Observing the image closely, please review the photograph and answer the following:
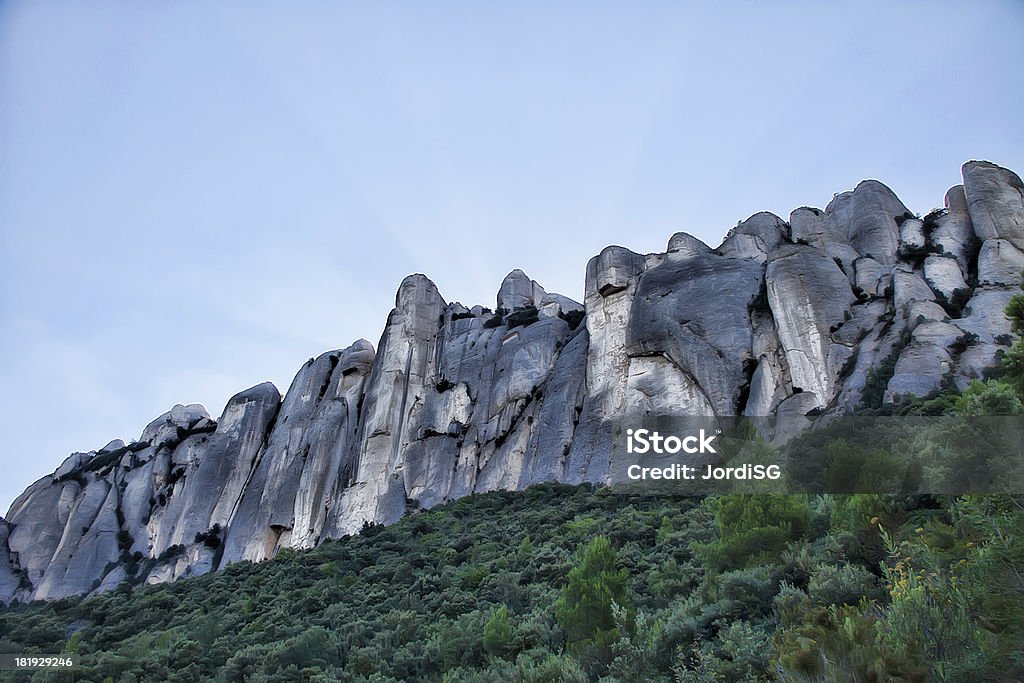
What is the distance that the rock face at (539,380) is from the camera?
3278 cm

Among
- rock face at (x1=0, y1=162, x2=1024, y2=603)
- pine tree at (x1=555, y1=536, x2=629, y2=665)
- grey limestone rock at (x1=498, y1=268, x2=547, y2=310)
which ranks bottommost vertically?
pine tree at (x1=555, y1=536, x2=629, y2=665)

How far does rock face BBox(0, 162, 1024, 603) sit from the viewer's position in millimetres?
32781

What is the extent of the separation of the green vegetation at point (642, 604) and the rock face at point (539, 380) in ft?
22.2

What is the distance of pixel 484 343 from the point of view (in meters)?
49.1

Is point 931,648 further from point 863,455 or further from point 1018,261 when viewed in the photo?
point 1018,261

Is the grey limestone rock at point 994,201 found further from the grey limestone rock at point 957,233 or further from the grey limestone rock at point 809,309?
the grey limestone rock at point 809,309

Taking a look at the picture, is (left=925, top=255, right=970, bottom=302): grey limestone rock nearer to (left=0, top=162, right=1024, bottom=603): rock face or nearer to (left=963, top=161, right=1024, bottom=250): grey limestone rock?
(left=0, top=162, right=1024, bottom=603): rock face

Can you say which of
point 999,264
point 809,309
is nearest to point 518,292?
point 809,309

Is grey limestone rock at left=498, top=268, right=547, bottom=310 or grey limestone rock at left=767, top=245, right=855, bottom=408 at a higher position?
grey limestone rock at left=498, top=268, right=547, bottom=310

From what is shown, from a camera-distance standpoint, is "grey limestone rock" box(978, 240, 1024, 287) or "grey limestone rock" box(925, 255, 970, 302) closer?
"grey limestone rock" box(978, 240, 1024, 287)

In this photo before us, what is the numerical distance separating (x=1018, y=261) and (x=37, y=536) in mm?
60695

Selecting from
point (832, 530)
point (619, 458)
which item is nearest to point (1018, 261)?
point (619, 458)

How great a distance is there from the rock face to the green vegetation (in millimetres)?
6765

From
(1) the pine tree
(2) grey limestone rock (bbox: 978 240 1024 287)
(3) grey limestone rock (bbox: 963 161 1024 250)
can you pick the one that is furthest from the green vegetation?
(3) grey limestone rock (bbox: 963 161 1024 250)
